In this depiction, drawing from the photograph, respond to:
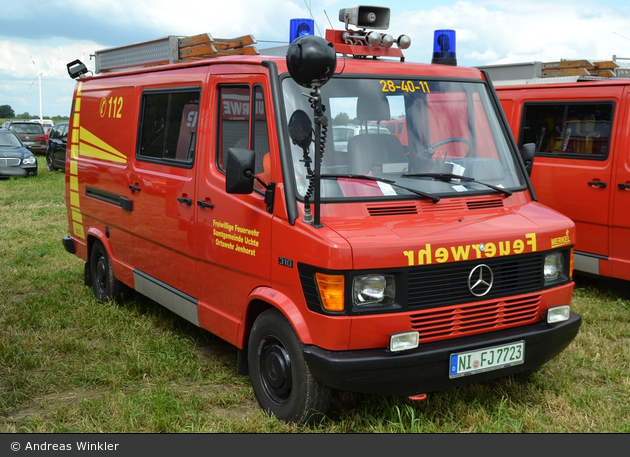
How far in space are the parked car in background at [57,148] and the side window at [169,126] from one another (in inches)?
684

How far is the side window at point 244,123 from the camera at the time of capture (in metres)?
4.51

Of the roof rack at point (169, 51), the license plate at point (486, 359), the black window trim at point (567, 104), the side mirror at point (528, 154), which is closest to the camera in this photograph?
the license plate at point (486, 359)

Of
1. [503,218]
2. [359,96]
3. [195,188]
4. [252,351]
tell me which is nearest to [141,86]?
[195,188]

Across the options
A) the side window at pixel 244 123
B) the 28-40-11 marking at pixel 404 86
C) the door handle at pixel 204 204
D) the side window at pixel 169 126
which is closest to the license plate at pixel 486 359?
the side window at pixel 244 123

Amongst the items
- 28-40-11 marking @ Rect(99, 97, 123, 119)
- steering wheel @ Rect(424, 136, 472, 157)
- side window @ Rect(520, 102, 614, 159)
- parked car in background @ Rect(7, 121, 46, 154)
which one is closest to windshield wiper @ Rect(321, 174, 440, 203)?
steering wheel @ Rect(424, 136, 472, 157)

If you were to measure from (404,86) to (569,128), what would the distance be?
3.89 metres

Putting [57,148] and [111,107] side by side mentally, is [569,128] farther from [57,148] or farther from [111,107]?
[57,148]

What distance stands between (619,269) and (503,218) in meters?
3.52

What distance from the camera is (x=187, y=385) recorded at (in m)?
5.22

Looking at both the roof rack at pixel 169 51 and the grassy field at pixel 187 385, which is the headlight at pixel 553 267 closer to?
the grassy field at pixel 187 385

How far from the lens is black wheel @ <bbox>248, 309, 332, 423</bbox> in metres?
4.12

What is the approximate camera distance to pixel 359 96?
15.3 feet

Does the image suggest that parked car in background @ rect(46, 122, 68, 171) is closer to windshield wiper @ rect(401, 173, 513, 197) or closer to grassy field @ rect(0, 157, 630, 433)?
grassy field @ rect(0, 157, 630, 433)

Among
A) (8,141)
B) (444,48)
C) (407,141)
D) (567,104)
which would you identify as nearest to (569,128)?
(567,104)
